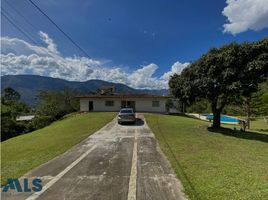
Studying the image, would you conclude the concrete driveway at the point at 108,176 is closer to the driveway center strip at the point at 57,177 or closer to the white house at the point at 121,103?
the driveway center strip at the point at 57,177

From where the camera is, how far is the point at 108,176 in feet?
18.5

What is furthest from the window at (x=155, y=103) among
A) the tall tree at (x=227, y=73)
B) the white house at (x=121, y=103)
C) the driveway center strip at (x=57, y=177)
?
the driveway center strip at (x=57, y=177)

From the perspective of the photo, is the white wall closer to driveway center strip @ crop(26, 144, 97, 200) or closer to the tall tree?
the tall tree

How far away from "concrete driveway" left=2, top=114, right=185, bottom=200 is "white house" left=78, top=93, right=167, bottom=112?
76.4 feet

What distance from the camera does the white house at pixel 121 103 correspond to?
31.9m

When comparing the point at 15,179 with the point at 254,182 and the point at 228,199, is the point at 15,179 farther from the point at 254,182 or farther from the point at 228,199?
the point at 254,182

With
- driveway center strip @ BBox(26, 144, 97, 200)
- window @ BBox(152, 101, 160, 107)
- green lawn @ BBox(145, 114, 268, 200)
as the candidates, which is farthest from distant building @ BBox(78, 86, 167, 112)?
driveway center strip @ BBox(26, 144, 97, 200)

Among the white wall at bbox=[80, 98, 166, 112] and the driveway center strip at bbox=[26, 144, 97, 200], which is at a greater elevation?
the white wall at bbox=[80, 98, 166, 112]

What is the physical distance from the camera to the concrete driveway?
452cm

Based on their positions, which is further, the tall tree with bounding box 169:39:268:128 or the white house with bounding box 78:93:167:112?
the white house with bounding box 78:93:167:112

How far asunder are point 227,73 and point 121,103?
67.8 feet

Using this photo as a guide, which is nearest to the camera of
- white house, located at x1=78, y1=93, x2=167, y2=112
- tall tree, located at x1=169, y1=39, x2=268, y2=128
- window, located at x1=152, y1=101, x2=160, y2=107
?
tall tree, located at x1=169, y1=39, x2=268, y2=128

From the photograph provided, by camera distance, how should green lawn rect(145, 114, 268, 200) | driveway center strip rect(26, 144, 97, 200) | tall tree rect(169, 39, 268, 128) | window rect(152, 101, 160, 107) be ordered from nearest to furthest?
green lawn rect(145, 114, 268, 200) → driveway center strip rect(26, 144, 97, 200) → tall tree rect(169, 39, 268, 128) → window rect(152, 101, 160, 107)

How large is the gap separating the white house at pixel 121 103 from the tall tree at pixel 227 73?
15.7 meters
